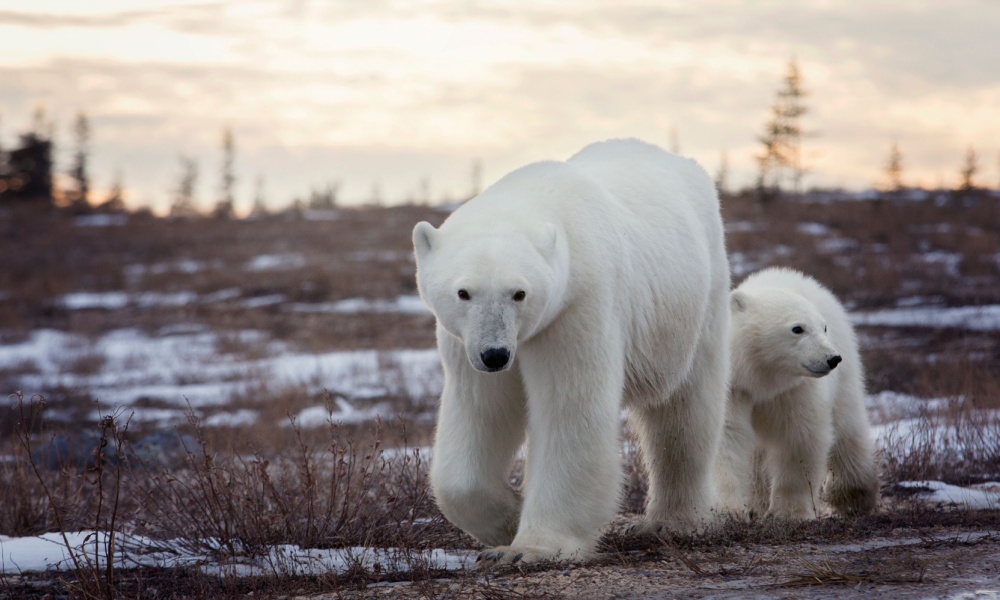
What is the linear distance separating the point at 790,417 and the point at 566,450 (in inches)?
89.5

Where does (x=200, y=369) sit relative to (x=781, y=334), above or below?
below

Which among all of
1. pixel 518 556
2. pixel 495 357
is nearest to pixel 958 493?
pixel 518 556

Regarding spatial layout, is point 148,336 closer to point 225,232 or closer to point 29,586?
point 225,232

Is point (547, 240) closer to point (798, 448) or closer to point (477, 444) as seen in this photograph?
point (477, 444)

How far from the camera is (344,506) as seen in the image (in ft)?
13.8

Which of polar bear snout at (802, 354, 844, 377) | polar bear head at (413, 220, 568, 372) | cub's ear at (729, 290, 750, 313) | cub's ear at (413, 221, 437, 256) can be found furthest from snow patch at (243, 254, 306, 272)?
polar bear head at (413, 220, 568, 372)

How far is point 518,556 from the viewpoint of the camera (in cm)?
349

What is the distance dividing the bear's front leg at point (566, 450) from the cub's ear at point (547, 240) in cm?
42

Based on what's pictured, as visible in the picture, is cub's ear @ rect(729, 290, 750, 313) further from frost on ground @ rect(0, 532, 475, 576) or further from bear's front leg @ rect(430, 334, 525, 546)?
frost on ground @ rect(0, 532, 475, 576)

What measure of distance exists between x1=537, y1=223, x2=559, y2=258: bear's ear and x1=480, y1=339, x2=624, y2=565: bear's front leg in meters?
0.42

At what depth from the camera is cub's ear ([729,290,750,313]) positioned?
217 inches

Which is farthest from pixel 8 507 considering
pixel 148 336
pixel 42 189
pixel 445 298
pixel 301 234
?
pixel 42 189

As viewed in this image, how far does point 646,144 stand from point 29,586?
12.0 feet

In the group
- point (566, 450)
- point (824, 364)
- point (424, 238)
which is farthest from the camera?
point (824, 364)
